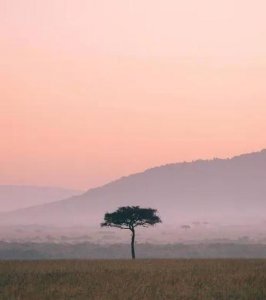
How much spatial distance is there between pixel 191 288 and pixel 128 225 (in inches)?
2387

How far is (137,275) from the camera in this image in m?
51.6

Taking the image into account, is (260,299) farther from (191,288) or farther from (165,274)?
(165,274)

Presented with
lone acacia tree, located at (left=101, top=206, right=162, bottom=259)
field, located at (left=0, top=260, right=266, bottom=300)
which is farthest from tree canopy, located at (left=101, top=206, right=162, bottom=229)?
field, located at (left=0, top=260, right=266, bottom=300)

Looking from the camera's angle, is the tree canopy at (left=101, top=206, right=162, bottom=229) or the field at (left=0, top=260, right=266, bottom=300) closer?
the field at (left=0, top=260, right=266, bottom=300)

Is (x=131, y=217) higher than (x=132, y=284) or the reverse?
higher

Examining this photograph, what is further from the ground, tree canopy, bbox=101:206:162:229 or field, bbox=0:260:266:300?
tree canopy, bbox=101:206:162:229

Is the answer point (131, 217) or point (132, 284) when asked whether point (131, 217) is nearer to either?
point (131, 217)

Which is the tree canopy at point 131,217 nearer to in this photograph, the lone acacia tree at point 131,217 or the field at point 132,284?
the lone acacia tree at point 131,217

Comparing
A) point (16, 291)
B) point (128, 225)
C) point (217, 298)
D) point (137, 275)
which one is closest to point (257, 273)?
point (137, 275)

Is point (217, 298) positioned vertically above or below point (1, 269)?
below

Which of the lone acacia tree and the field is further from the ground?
the lone acacia tree

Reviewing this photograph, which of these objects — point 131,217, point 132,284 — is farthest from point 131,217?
point 132,284

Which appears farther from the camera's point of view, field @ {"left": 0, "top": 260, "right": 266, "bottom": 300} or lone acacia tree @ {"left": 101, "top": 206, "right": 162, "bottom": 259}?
lone acacia tree @ {"left": 101, "top": 206, "right": 162, "bottom": 259}

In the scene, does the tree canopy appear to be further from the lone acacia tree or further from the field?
the field
